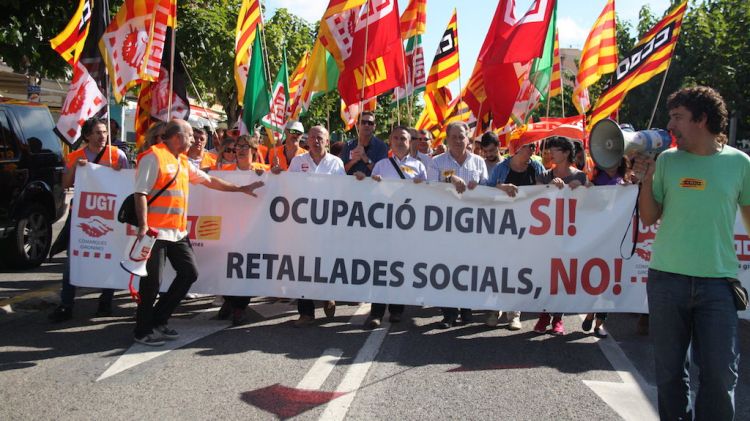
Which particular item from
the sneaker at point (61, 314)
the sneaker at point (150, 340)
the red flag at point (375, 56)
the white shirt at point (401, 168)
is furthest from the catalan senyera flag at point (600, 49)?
the sneaker at point (61, 314)

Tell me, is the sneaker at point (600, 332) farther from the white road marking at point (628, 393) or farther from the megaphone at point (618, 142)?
the megaphone at point (618, 142)

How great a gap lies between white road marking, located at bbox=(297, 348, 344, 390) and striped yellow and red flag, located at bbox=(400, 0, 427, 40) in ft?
19.4

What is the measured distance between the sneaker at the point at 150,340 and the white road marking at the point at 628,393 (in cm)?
330

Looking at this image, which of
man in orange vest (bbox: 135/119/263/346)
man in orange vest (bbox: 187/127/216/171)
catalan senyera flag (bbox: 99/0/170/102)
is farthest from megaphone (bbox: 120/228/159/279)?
man in orange vest (bbox: 187/127/216/171)

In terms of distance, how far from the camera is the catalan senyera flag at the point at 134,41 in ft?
24.0

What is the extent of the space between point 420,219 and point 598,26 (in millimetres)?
4894

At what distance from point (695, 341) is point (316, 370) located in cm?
267

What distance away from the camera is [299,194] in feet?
22.2

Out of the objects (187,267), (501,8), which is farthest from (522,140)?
(187,267)

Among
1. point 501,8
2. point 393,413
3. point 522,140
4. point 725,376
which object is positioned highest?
point 501,8

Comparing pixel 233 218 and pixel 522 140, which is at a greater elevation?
pixel 522 140

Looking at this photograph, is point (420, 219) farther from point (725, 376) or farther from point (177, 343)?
point (725, 376)

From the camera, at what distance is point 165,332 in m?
5.96

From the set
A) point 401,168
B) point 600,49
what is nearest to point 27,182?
point 401,168
